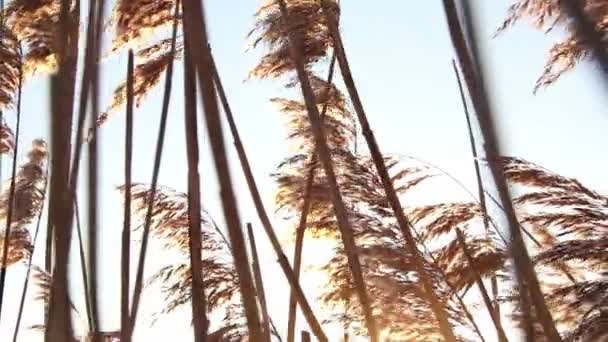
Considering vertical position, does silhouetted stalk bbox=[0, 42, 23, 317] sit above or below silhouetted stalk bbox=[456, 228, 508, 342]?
above

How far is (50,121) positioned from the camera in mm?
2088

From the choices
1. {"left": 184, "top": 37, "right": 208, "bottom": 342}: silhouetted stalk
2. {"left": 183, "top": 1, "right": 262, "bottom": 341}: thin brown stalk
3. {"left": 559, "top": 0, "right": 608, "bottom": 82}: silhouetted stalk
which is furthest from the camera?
{"left": 184, "top": 37, "right": 208, "bottom": 342}: silhouetted stalk

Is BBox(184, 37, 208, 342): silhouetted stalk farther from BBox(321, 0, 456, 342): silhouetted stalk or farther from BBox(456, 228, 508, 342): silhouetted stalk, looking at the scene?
BBox(456, 228, 508, 342): silhouetted stalk

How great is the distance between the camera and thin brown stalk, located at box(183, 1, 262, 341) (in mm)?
1743

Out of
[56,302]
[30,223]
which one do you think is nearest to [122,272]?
[56,302]

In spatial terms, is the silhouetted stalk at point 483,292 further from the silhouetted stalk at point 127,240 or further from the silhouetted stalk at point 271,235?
the silhouetted stalk at point 127,240

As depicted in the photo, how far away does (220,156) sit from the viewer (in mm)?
1747

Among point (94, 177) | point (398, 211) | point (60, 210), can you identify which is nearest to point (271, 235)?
point (398, 211)

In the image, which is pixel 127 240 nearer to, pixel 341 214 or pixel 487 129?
pixel 341 214

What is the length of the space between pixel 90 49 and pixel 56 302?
2.60 feet

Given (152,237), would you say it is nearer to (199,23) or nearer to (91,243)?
(91,243)

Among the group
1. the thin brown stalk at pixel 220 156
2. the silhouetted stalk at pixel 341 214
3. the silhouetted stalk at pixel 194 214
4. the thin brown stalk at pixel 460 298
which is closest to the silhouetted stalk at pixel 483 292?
the thin brown stalk at pixel 460 298

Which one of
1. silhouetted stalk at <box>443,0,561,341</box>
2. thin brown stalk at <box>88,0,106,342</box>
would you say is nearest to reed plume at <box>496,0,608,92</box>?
silhouetted stalk at <box>443,0,561,341</box>

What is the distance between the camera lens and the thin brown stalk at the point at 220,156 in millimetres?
1743
